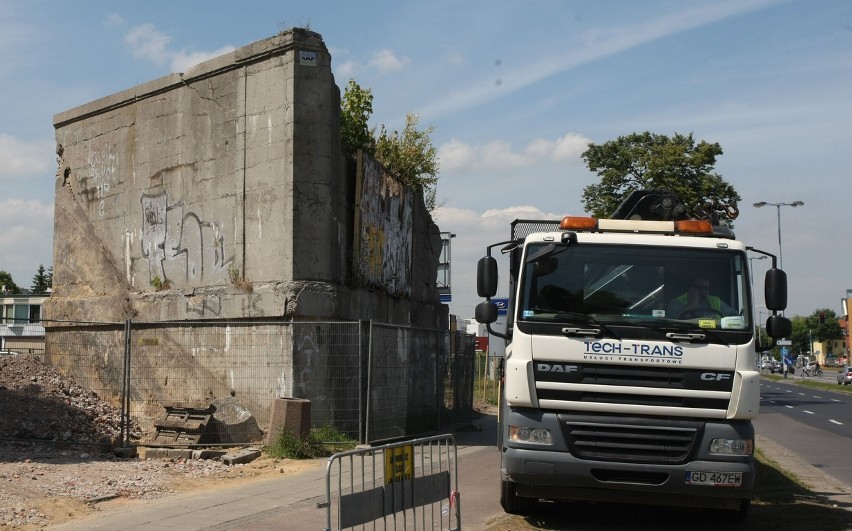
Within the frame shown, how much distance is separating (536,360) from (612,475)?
1241mm

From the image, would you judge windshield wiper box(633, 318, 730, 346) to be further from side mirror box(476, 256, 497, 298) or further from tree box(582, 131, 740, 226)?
tree box(582, 131, 740, 226)

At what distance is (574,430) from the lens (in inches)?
322

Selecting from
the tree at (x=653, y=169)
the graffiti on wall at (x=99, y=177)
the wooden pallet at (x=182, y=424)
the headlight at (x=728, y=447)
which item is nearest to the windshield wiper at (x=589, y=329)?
the headlight at (x=728, y=447)

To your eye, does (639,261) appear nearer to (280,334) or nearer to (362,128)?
(280,334)

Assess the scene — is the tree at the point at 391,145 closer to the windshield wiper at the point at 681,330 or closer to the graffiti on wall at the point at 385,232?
the graffiti on wall at the point at 385,232

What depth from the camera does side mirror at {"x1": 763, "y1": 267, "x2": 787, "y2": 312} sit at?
8.85 meters

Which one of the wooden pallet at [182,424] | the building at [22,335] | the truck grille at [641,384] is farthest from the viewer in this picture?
the building at [22,335]

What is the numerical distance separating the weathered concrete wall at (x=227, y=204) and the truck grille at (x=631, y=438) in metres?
7.16

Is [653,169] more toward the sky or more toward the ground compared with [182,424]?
more toward the sky

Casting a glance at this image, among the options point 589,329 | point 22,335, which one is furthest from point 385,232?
point 589,329

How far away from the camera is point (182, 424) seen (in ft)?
44.3

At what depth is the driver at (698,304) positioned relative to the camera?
8.39 meters

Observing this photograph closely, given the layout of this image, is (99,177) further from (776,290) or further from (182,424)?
(776,290)

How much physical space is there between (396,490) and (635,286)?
3199 millimetres
